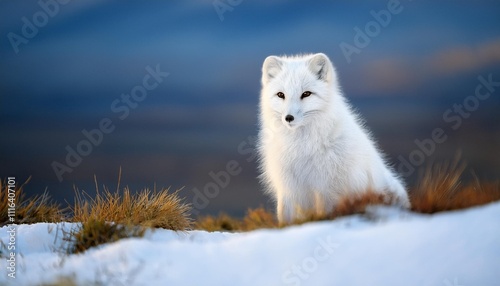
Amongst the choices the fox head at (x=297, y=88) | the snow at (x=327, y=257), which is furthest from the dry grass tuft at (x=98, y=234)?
the fox head at (x=297, y=88)

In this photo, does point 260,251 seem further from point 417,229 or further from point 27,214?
point 27,214

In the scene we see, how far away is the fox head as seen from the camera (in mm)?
6258

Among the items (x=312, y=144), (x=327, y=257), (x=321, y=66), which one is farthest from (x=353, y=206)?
(x=321, y=66)

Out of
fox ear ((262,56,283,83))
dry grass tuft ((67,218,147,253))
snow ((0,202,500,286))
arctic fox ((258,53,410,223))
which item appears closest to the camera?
snow ((0,202,500,286))

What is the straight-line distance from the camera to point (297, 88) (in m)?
6.31

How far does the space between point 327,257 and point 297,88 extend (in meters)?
2.61

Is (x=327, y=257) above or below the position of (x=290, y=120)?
below

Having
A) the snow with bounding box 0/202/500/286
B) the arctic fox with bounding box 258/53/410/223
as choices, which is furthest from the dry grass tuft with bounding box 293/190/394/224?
the arctic fox with bounding box 258/53/410/223

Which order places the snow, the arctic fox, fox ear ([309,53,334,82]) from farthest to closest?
fox ear ([309,53,334,82]) < the arctic fox < the snow

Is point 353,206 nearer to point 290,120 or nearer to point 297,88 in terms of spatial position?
point 290,120

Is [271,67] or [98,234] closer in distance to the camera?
[98,234]

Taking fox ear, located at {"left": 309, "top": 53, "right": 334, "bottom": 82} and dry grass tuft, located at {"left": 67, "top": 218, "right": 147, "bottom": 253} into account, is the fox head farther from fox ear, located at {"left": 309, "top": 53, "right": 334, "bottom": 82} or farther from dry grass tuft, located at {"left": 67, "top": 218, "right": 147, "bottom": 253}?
dry grass tuft, located at {"left": 67, "top": 218, "right": 147, "bottom": 253}

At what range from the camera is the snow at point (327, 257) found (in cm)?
396

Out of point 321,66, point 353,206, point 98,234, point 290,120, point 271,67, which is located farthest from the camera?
point 271,67
